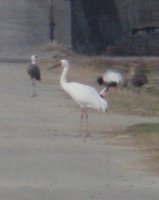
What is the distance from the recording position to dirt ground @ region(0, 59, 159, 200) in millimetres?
15547

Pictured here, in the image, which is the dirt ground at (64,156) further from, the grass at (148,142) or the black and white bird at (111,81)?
the black and white bird at (111,81)

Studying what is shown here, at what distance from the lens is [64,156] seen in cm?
1845

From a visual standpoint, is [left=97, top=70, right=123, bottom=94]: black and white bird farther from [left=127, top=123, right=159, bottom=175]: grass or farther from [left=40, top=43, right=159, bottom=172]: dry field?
[left=127, top=123, right=159, bottom=175]: grass

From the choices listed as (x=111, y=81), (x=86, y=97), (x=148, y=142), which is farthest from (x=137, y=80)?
(x=148, y=142)

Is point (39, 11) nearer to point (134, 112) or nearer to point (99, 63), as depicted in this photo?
point (99, 63)

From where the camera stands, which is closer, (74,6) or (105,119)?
(105,119)

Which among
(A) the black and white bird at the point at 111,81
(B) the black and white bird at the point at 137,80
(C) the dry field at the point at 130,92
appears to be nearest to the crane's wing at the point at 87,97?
(C) the dry field at the point at 130,92

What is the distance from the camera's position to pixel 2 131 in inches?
835

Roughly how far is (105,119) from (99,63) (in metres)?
15.7

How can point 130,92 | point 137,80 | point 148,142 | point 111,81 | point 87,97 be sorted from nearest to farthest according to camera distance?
point 148,142
point 87,97
point 111,81
point 130,92
point 137,80

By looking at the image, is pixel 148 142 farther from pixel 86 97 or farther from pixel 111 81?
pixel 111 81

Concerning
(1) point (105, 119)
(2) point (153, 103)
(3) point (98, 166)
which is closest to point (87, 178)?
(3) point (98, 166)

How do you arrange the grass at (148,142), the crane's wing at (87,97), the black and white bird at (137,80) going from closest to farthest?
the grass at (148,142), the crane's wing at (87,97), the black and white bird at (137,80)

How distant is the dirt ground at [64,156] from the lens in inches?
612
